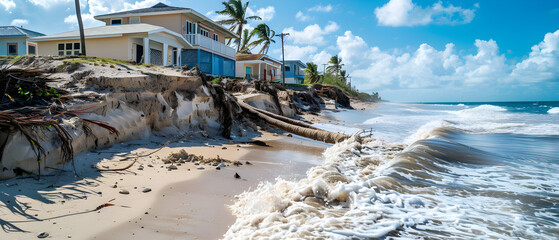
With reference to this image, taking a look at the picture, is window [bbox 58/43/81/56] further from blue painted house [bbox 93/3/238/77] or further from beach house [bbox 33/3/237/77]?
blue painted house [bbox 93/3/238/77]

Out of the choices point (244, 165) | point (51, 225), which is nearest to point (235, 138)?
point (244, 165)

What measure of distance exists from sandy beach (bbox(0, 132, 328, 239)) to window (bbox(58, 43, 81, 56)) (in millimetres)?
18835

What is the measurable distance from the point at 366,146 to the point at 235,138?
11.8 ft

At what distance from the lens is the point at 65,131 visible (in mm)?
4184

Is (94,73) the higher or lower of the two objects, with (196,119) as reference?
higher

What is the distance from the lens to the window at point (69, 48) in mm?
20172

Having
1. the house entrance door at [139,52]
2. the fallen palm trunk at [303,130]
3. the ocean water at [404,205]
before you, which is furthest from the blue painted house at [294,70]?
the ocean water at [404,205]

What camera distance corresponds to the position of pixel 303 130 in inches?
377

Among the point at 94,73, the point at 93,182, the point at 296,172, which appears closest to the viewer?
the point at 93,182

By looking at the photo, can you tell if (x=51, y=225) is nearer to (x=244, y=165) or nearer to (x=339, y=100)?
(x=244, y=165)

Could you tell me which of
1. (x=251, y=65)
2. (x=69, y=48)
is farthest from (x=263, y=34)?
(x=69, y=48)

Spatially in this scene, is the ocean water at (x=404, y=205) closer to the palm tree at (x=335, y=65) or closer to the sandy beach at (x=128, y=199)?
the sandy beach at (x=128, y=199)

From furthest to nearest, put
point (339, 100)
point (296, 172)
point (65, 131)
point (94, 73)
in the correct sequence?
1. point (339, 100)
2. point (94, 73)
3. point (296, 172)
4. point (65, 131)

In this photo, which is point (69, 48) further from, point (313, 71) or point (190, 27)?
point (313, 71)
